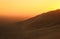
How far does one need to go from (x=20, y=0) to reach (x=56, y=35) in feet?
3.99

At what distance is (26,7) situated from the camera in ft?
6.82

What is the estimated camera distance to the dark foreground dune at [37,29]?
1.06 metres

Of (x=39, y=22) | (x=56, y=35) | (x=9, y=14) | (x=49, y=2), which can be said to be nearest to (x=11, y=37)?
(x=56, y=35)

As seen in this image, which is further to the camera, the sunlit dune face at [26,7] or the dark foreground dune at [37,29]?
the sunlit dune face at [26,7]

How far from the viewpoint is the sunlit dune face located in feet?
6.68

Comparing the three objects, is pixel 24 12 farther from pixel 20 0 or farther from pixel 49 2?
pixel 49 2

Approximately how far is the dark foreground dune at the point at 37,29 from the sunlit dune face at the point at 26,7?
0.56 meters

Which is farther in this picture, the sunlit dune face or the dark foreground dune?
the sunlit dune face

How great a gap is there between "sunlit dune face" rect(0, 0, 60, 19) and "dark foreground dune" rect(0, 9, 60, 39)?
56cm

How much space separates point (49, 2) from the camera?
2.08m

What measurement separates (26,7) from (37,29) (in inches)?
33.6

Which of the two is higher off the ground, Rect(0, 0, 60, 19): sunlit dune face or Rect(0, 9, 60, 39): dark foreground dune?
Rect(0, 0, 60, 19): sunlit dune face

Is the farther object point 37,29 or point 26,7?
point 26,7

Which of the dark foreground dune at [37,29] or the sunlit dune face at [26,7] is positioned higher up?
the sunlit dune face at [26,7]
